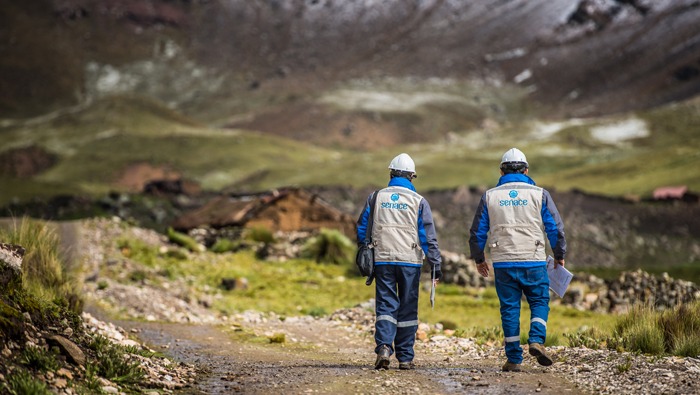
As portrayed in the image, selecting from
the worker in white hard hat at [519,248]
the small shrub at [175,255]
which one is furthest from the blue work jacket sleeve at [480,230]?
the small shrub at [175,255]

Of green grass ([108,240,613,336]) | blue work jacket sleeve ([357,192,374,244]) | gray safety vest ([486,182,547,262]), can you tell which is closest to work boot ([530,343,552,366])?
gray safety vest ([486,182,547,262])

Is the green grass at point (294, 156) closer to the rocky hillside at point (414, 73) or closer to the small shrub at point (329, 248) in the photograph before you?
the small shrub at point (329, 248)

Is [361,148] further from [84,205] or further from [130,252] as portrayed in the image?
[130,252]

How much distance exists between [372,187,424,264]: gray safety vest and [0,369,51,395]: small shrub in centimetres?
385

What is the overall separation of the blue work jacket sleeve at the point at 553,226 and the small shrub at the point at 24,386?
5050 mm

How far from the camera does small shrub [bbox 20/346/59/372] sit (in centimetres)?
607

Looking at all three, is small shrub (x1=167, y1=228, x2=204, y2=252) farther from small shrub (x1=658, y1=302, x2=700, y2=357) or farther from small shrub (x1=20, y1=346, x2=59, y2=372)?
small shrub (x1=20, y1=346, x2=59, y2=372)

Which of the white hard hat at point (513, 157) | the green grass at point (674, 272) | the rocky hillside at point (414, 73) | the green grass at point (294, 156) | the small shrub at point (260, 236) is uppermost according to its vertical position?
the rocky hillside at point (414, 73)

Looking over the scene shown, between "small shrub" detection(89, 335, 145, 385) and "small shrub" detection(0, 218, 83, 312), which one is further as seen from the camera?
"small shrub" detection(0, 218, 83, 312)

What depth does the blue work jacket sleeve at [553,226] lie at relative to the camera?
8281mm

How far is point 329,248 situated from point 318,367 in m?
12.8

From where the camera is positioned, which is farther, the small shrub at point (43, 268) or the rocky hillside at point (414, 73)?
the rocky hillside at point (414, 73)

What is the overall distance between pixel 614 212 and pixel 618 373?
3357 centimetres

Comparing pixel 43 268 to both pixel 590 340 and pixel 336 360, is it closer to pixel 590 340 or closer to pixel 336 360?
pixel 336 360
